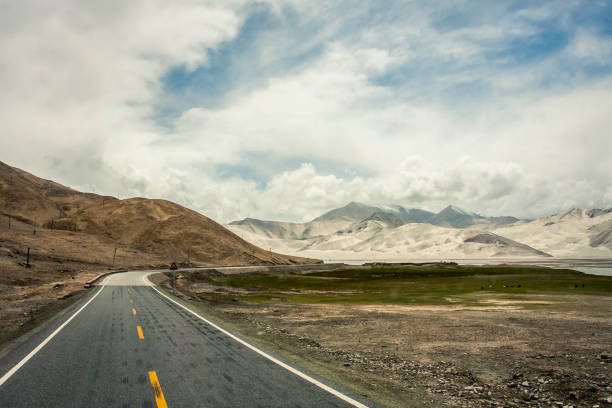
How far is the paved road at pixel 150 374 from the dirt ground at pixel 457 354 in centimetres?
166

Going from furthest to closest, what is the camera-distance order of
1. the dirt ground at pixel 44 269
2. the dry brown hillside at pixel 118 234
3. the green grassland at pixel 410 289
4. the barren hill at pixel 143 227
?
the barren hill at pixel 143 227 → the dry brown hillside at pixel 118 234 → the green grassland at pixel 410 289 → the dirt ground at pixel 44 269

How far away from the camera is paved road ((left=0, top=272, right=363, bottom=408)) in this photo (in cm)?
796

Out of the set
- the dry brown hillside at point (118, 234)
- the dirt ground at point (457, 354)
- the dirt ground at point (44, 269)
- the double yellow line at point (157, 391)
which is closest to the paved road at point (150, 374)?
the double yellow line at point (157, 391)

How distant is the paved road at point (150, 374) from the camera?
796 centimetres

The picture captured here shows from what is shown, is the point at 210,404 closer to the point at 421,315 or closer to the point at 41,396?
the point at 41,396

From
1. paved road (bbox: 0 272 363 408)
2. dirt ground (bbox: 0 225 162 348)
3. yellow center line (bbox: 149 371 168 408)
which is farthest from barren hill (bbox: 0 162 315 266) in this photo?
yellow center line (bbox: 149 371 168 408)

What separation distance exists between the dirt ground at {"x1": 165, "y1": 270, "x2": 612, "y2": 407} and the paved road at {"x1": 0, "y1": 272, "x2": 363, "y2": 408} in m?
1.66

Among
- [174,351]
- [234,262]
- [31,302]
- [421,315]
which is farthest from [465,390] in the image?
[234,262]

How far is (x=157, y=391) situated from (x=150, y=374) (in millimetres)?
1531

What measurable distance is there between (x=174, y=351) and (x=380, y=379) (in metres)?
6.93

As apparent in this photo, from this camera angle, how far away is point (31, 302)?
28.9 m

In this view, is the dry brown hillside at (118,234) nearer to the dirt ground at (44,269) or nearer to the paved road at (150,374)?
the dirt ground at (44,269)

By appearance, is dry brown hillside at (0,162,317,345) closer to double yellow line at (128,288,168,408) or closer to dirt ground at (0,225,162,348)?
dirt ground at (0,225,162,348)

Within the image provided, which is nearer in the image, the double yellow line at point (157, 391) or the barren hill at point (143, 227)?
the double yellow line at point (157, 391)
